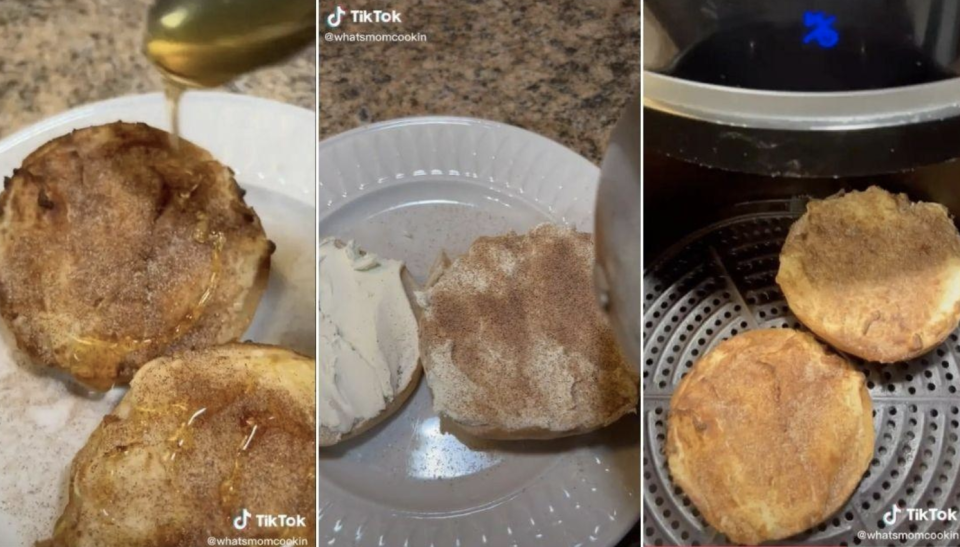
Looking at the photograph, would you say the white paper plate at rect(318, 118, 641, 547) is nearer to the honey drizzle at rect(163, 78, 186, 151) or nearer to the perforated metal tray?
the perforated metal tray

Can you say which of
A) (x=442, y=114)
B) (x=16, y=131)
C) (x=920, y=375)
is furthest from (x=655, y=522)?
(x=16, y=131)

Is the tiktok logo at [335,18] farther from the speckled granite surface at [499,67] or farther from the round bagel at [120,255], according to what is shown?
the round bagel at [120,255]

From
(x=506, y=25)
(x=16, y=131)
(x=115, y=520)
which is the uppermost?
(x=506, y=25)

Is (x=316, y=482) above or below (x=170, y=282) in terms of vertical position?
below

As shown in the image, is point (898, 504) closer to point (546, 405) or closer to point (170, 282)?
point (546, 405)

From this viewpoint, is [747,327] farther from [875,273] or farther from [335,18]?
[335,18]

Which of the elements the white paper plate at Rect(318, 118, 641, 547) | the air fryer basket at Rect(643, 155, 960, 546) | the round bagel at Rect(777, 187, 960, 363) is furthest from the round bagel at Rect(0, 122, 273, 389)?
the round bagel at Rect(777, 187, 960, 363)

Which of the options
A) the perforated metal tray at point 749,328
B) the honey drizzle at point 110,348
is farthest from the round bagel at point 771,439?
the honey drizzle at point 110,348
